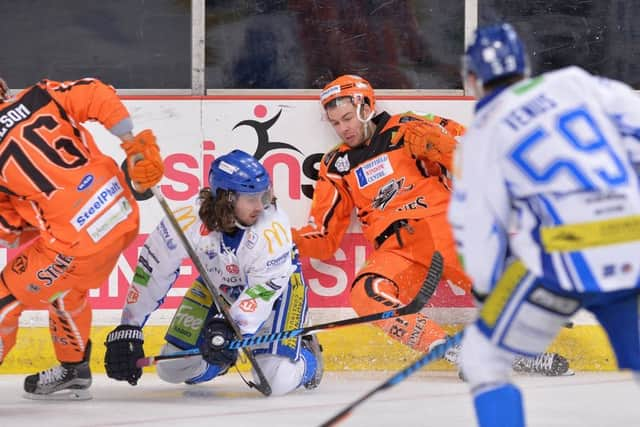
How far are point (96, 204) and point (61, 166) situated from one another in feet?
0.55

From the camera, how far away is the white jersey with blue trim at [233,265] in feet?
14.0

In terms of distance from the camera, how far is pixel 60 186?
12.9 feet

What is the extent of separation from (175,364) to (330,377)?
2.16 feet

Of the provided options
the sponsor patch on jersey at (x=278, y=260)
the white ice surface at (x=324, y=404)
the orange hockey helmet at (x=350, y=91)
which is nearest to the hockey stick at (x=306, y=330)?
the white ice surface at (x=324, y=404)

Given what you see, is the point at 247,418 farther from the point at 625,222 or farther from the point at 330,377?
the point at 625,222

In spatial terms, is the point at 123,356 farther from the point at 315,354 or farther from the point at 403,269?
the point at 403,269

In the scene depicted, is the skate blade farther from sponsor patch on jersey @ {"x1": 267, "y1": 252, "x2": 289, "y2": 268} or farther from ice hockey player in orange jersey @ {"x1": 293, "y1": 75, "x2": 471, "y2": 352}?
ice hockey player in orange jersey @ {"x1": 293, "y1": 75, "x2": 471, "y2": 352}

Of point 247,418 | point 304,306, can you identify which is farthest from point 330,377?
point 247,418

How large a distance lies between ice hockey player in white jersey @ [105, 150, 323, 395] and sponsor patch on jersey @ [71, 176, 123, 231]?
42cm

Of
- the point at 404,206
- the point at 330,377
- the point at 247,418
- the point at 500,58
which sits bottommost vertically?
the point at 330,377

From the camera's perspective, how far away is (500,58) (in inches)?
103

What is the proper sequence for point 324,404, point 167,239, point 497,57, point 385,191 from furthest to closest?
point 385,191 → point 167,239 → point 324,404 → point 497,57

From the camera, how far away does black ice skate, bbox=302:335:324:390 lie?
4504mm

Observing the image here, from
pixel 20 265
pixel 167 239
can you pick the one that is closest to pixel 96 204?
pixel 20 265
